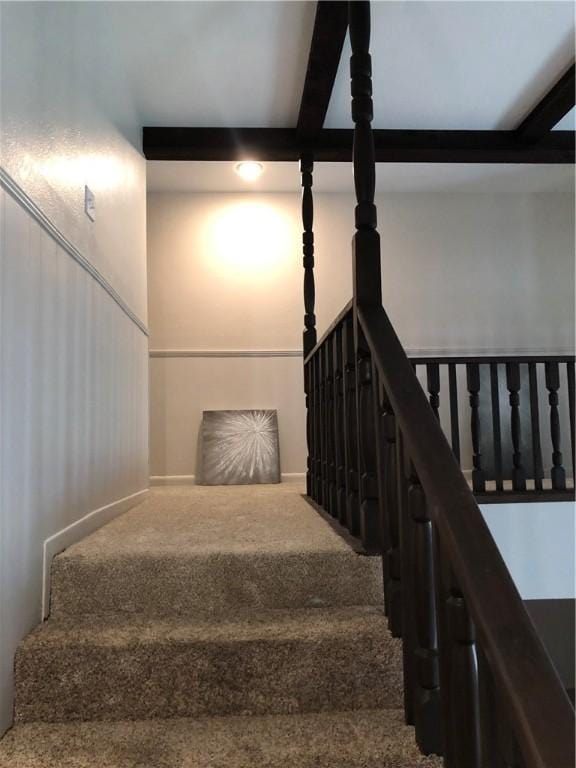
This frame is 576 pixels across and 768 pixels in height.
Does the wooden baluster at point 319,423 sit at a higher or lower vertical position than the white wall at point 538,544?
higher

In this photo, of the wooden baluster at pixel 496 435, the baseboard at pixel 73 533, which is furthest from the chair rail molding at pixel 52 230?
the wooden baluster at pixel 496 435

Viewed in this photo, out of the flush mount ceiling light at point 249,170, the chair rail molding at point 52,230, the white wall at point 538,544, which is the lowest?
the white wall at point 538,544

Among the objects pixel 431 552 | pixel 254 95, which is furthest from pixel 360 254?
pixel 254 95

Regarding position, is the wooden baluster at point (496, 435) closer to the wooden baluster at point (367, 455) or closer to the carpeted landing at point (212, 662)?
the carpeted landing at point (212, 662)

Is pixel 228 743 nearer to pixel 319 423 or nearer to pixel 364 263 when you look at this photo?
pixel 364 263

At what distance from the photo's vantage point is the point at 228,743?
1243 millimetres

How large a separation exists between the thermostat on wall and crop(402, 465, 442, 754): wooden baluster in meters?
1.58

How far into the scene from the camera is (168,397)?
170 inches

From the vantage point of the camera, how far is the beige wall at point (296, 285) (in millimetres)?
4363

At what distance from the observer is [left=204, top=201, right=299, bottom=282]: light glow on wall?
444cm

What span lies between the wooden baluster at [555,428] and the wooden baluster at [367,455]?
2.37 meters

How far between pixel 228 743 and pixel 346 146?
319cm

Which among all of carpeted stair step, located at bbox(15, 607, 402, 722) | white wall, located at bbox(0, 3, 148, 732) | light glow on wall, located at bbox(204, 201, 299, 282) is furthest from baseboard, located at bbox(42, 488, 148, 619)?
light glow on wall, located at bbox(204, 201, 299, 282)

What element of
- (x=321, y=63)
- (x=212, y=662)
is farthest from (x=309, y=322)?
(x=212, y=662)
